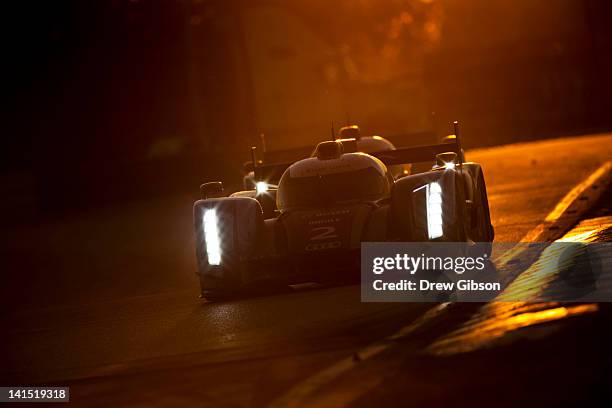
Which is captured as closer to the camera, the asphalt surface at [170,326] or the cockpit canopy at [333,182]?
the asphalt surface at [170,326]

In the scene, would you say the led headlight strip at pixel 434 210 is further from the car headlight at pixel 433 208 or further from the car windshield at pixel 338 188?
the car windshield at pixel 338 188

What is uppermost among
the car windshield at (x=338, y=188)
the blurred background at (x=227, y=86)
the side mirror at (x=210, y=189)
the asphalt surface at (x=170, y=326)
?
the blurred background at (x=227, y=86)

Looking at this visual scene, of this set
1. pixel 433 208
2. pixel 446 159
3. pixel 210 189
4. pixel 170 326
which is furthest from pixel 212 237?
pixel 446 159

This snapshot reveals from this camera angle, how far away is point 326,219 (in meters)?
12.0

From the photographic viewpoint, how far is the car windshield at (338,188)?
41.5 ft

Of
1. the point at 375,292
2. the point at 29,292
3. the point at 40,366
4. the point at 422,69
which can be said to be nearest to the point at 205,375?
the point at 40,366

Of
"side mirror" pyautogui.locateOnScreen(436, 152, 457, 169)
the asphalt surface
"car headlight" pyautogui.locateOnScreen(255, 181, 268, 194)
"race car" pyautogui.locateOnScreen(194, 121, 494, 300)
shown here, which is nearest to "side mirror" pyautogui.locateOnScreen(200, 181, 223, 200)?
"race car" pyautogui.locateOnScreen(194, 121, 494, 300)

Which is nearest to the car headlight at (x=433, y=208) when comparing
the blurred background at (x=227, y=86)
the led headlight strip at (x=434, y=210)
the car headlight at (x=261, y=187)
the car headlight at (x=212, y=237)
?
the led headlight strip at (x=434, y=210)

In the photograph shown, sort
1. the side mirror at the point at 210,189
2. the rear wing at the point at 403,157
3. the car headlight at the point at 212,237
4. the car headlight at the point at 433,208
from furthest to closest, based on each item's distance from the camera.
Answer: the rear wing at the point at 403,157
the side mirror at the point at 210,189
the car headlight at the point at 212,237
the car headlight at the point at 433,208

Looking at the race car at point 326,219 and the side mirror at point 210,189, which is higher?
the side mirror at point 210,189

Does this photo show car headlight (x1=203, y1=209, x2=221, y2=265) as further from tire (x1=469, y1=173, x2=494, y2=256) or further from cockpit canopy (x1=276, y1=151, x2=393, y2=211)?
tire (x1=469, y1=173, x2=494, y2=256)

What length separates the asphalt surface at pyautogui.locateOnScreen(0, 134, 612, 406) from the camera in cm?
802

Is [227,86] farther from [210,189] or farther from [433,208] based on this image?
[433,208]

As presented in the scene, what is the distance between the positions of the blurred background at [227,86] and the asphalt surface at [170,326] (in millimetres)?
12578
